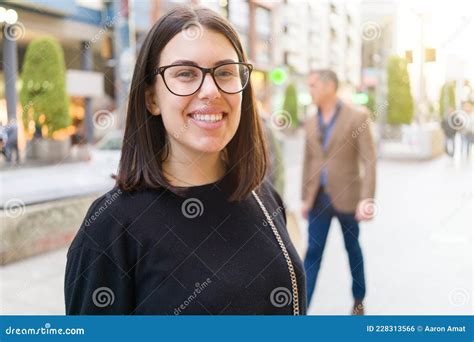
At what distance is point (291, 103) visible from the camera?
19.5 metres

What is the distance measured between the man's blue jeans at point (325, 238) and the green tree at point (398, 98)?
4840 millimetres

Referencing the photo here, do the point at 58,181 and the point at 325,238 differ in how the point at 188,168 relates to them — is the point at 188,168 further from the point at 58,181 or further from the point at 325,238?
the point at 58,181

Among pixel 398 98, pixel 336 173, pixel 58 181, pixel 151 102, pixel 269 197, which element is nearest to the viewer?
pixel 151 102

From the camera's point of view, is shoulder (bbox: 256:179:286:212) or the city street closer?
shoulder (bbox: 256:179:286:212)

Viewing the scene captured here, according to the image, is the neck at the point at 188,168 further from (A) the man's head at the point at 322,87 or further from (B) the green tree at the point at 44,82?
(B) the green tree at the point at 44,82

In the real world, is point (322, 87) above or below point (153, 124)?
above

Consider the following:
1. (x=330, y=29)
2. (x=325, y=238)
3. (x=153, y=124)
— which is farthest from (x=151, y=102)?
(x=330, y=29)

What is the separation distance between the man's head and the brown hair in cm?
186

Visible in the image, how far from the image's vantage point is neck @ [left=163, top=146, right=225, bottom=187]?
1.14 metres

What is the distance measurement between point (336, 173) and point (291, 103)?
1681 centimetres

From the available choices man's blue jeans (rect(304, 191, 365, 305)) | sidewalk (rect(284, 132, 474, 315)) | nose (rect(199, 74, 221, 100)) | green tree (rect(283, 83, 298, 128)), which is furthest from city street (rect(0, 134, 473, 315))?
green tree (rect(283, 83, 298, 128))

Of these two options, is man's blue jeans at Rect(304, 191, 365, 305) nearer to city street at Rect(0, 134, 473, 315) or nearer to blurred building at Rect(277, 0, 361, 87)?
Result: city street at Rect(0, 134, 473, 315)

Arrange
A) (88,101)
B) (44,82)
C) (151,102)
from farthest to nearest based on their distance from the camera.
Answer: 1. (44,82)
2. (88,101)
3. (151,102)

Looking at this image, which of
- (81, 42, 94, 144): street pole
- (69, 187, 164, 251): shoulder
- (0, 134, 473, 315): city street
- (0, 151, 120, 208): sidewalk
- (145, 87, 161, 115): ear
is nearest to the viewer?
(69, 187, 164, 251): shoulder
